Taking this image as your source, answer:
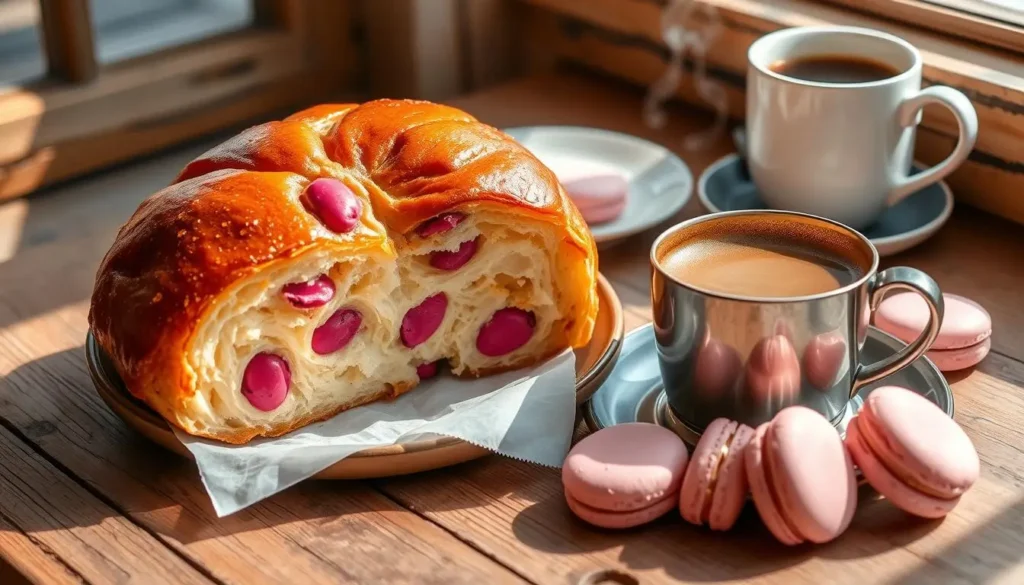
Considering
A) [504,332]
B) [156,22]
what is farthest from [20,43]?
[504,332]

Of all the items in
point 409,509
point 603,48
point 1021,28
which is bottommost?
point 409,509

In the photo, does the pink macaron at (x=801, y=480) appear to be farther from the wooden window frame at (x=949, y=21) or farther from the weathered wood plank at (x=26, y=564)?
the wooden window frame at (x=949, y=21)

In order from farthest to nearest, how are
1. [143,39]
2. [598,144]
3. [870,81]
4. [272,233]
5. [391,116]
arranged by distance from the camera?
[143,39] → [598,144] → [870,81] → [391,116] → [272,233]

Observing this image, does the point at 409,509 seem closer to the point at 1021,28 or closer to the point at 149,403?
the point at 149,403

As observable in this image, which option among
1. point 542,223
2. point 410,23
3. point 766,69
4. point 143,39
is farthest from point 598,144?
point 143,39

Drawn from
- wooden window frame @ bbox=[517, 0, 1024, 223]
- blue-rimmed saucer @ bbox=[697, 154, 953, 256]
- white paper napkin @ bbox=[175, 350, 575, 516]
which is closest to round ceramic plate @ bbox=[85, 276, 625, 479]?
white paper napkin @ bbox=[175, 350, 575, 516]

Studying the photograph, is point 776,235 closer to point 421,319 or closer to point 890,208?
point 421,319
